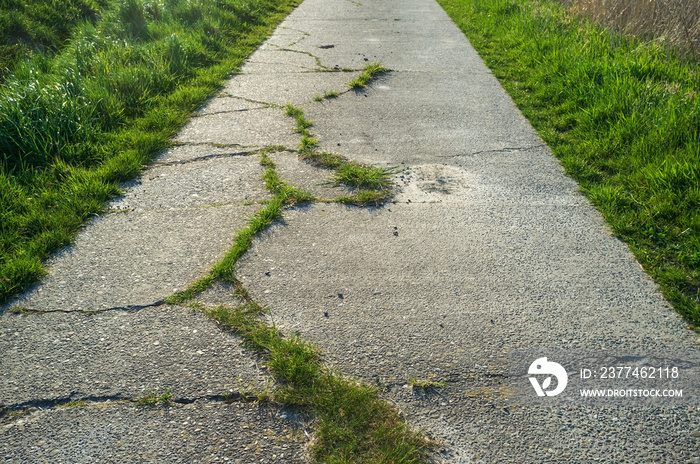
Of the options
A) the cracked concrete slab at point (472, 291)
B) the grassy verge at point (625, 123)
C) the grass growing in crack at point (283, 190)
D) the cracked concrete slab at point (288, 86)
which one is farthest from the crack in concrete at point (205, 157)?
the grassy verge at point (625, 123)

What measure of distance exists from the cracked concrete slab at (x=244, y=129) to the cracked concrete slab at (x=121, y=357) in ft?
8.23

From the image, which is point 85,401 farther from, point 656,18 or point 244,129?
point 656,18

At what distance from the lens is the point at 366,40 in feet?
29.5

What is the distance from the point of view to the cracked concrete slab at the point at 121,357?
2.41 m

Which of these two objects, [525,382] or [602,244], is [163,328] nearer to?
[525,382]

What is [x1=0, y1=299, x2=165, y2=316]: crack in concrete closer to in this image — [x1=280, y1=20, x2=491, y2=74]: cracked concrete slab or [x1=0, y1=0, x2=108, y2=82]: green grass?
[x1=0, y1=0, x2=108, y2=82]: green grass

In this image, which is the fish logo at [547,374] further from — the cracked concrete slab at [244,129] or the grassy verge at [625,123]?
the cracked concrete slab at [244,129]

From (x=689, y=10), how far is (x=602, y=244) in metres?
4.54

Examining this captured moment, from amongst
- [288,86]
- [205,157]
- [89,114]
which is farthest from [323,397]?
[288,86]

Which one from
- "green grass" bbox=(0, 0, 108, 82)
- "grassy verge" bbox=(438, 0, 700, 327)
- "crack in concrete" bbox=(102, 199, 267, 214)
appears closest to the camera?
"grassy verge" bbox=(438, 0, 700, 327)

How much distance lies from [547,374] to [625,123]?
124 inches

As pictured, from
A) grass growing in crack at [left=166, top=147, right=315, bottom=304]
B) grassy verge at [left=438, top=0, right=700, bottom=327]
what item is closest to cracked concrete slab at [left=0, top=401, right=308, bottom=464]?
grass growing in crack at [left=166, top=147, right=315, bottom=304]

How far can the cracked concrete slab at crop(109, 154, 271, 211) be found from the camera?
4.02 metres

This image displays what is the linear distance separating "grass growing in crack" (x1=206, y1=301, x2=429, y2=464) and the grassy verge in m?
1.74
